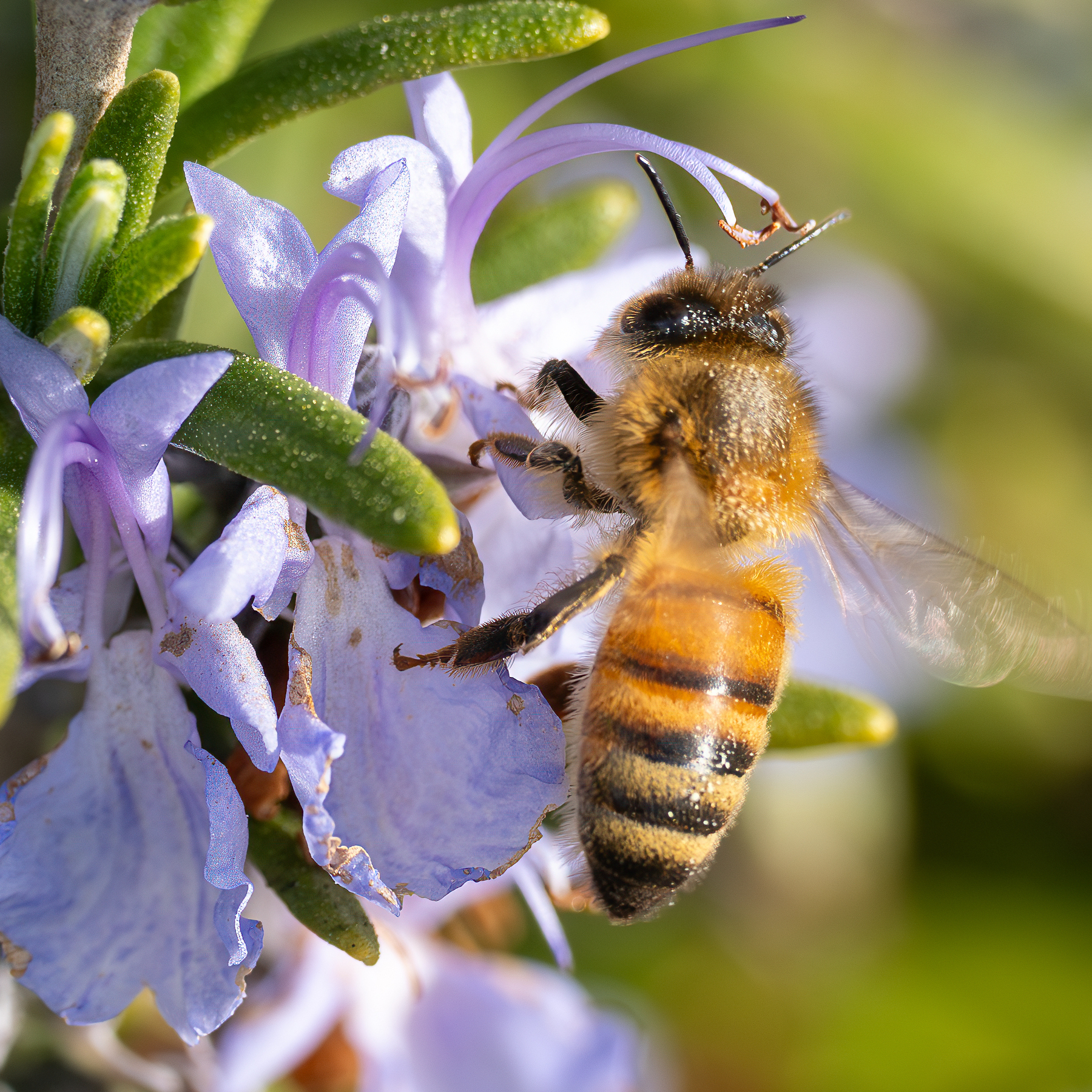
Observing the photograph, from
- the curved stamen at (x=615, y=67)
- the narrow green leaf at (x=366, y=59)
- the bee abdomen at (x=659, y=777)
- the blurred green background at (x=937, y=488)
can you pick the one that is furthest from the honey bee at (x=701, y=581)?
the blurred green background at (x=937, y=488)

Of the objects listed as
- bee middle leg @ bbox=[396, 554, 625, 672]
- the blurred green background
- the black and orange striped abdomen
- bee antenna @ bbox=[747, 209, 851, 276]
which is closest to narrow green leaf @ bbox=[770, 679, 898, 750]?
the black and orange striped abdomen

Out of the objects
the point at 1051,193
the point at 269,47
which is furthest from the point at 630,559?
the point at 1051,193

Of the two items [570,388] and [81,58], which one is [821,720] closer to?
[570,388]

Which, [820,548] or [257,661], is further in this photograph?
[820,548]

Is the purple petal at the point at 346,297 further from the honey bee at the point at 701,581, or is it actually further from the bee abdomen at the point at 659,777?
the bee abdomen at the point at 659,777

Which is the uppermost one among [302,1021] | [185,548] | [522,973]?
[185,548]

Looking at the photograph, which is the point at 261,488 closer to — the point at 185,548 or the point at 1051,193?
the point at 185,548
